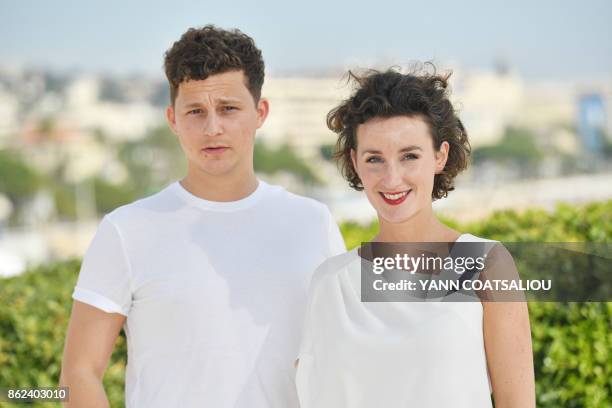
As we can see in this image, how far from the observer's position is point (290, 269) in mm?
2359

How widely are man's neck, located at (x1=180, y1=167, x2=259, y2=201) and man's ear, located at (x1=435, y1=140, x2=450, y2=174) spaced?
0.58 metres

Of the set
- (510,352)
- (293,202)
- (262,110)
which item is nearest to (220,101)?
(262,110)

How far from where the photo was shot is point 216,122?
2.35m

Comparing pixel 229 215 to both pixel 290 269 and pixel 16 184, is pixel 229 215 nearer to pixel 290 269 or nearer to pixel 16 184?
pixel 290 269

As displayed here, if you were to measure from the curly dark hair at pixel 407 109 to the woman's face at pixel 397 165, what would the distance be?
1.0 inches

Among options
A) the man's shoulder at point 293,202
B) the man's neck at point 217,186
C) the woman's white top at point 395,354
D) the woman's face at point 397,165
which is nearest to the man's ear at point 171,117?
the man's neck at point 217,186

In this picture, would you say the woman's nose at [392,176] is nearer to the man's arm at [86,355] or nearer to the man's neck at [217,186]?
the man's neck at [217,186]

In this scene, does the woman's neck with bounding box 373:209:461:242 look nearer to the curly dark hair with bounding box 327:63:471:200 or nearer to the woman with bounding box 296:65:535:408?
the woman with bounding box 296:65:535:408

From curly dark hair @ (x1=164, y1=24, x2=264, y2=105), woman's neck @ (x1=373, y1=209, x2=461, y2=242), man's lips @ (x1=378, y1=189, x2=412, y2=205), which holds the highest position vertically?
curly dark hair @ (x1=164, y1=24, x2=264, y2=105)

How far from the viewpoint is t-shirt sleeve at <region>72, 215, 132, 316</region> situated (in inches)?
89.0

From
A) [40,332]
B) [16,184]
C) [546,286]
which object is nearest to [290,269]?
Answer: [546,286]

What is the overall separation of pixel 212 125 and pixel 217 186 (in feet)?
0.61
